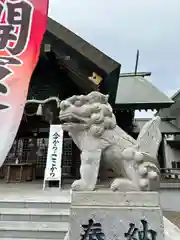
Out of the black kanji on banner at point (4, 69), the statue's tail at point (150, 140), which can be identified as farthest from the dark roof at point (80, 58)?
the statue's tail at point (150, 140)

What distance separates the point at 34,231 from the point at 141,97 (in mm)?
6258

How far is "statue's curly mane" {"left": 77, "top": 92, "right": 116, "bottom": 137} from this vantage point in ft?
7.16

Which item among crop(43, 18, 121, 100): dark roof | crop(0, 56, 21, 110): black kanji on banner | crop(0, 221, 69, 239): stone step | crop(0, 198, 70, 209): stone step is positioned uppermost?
crop(43, 18, 121, 100): dark roof

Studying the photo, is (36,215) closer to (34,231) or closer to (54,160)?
(34,231)

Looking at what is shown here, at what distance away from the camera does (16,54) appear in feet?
15.8

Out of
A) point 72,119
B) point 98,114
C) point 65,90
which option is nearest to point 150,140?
point 98,114

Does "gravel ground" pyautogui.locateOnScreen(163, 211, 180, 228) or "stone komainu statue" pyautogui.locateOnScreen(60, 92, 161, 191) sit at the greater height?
"stone komainu statue" pyautogui.locateOnScreen(60, 92, 161, 191)

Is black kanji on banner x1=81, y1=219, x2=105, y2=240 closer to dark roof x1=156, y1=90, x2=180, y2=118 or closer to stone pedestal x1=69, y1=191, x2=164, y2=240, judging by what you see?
stone pedestal x1=69, y1=191, x2=164, y2=240

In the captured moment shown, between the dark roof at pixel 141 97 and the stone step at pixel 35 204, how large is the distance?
4.87 metres

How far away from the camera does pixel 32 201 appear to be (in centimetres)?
375

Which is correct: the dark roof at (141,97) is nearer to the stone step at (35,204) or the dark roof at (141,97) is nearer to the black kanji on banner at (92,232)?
the stone step at (35,204)

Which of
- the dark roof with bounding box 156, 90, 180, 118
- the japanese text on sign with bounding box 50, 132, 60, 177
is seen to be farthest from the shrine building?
Answer: the dark roof with bounding box 156, 90, 180, 118

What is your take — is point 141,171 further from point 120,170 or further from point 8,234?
point 8,234

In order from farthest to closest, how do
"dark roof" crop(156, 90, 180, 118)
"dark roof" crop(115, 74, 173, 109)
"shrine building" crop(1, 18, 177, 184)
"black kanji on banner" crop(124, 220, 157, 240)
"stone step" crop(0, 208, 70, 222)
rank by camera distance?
"dark roof" crop(156, 90, 180, 118), "dark roof" crop(115, 74, 173, 109), "shrine building" crop(1, 18, 177, 184), "stone step" crop(0, 208, 70, 222), "black kanji on banner" crop(124, 220, 157, 240)
